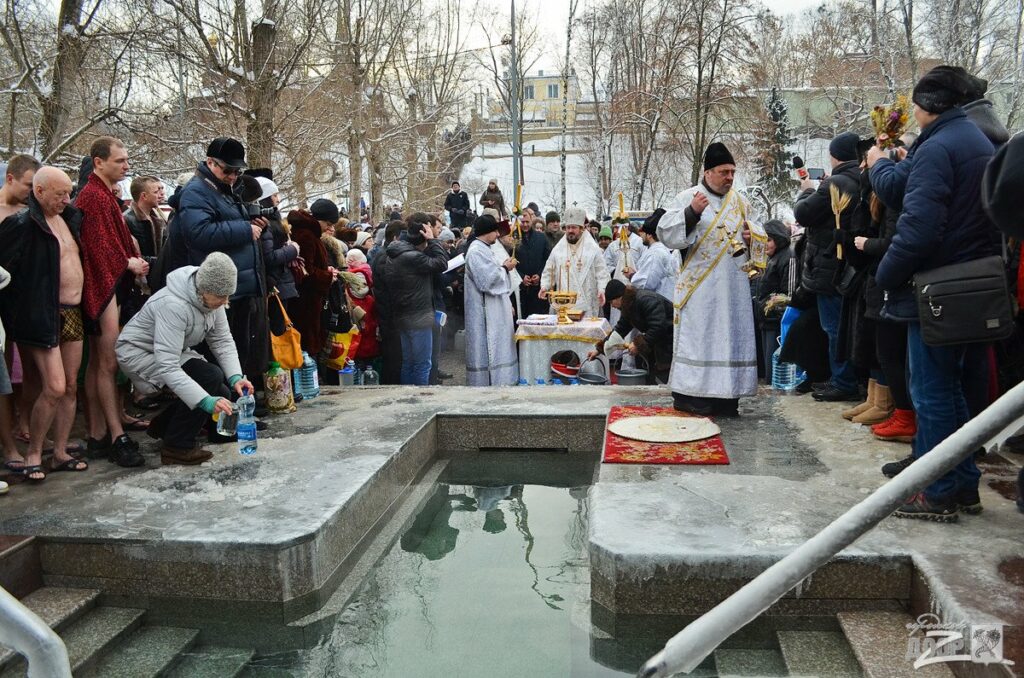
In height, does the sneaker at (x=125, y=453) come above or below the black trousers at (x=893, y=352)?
below

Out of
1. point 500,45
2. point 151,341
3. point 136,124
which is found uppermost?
point 500,45

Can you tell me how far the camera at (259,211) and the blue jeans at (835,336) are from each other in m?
4.35

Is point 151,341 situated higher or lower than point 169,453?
higher

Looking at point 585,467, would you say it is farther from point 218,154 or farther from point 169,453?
point 218,154

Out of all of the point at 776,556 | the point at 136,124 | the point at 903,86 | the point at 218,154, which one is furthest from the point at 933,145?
the point at 903,86

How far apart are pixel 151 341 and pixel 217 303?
508 millimetres

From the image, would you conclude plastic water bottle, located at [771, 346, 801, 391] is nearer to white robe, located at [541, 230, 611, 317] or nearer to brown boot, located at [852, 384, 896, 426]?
brown boot, located at [852, 384, 896, 426]

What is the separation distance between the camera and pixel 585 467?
6723mm

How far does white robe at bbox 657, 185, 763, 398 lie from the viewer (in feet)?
20.5

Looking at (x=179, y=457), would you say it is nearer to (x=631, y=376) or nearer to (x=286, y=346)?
(x=286, y=346)

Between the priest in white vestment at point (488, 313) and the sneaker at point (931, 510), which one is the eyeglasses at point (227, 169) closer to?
the priest in white vestment at point (488, 313)

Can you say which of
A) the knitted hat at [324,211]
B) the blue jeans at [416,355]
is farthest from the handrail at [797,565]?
the blue jeans at [416,355]

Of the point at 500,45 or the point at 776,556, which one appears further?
the point at 500,45

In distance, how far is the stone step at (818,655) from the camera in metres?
3.38
